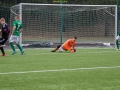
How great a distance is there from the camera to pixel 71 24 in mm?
30344

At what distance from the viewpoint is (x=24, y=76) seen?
32.5 feet

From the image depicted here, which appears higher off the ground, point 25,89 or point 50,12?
point 50,12

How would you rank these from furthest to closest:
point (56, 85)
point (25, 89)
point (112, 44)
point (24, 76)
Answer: point (112, 44), point (24, 76), point (56, 85), point (25, 89)

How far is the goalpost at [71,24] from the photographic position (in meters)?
29.8

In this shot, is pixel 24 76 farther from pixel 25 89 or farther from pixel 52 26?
pixel 52 26

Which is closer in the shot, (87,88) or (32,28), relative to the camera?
(87,88)

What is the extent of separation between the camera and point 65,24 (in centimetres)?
3053

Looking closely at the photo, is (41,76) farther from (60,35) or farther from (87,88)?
(60,35)

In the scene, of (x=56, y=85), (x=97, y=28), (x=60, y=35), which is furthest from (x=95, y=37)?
(x=56, y=85)

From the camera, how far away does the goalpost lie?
1171 inches

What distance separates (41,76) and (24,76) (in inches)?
15.7

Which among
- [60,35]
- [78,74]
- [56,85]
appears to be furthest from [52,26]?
[56,85]

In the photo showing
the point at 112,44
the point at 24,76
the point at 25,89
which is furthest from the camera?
the point at 112,44

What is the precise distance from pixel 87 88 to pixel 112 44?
2120 cm
